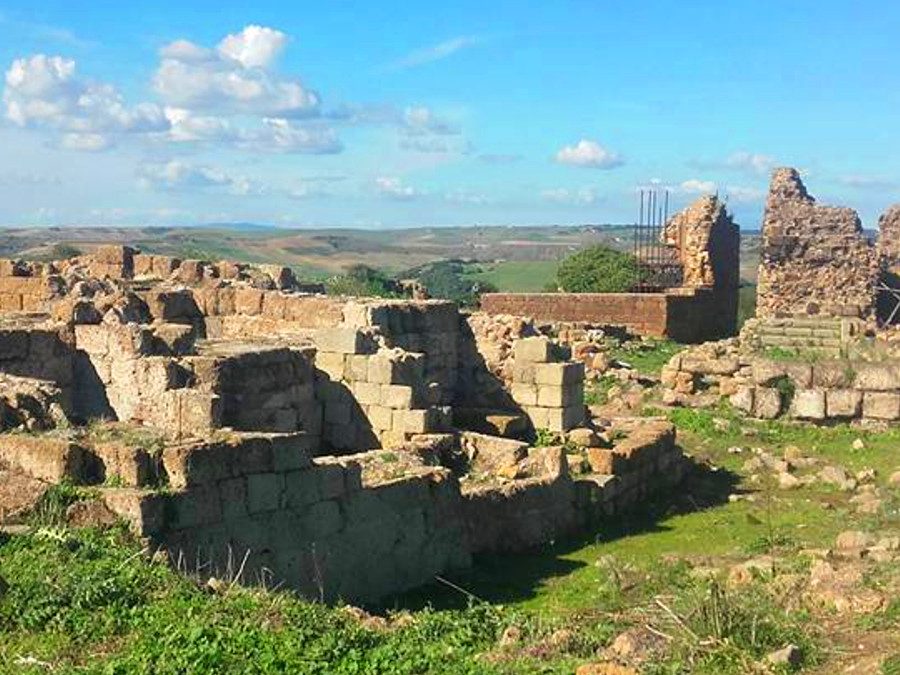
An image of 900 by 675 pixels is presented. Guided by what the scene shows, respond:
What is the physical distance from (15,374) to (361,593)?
4.61 meters

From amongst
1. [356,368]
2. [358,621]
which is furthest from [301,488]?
[356,368]

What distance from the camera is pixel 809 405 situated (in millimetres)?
19688

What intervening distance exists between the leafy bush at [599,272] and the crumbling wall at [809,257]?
490 cm

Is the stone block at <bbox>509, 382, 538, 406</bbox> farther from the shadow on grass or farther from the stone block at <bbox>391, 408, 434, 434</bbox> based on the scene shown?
the stone block at <bbox>391, 408, 434, 434</bbox>

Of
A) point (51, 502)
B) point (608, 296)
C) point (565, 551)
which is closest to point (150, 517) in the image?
point (51, 502)

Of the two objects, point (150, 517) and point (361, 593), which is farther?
point (361, 593)

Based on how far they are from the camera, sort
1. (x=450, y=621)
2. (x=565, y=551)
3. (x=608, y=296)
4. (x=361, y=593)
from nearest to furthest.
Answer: (x=450, y=621), (x=361, y=593), (x=565, y=551), (x=608, y=296)

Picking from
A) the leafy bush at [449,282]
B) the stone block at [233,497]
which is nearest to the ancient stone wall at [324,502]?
the stone block at [233,497]

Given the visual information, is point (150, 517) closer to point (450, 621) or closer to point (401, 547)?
point (450, 621)

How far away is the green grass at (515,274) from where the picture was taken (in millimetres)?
92000

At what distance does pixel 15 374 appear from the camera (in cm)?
1220

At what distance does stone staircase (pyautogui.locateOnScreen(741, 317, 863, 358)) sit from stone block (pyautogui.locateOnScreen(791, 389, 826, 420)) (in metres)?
1.87

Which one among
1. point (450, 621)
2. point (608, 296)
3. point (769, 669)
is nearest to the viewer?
point (769, 669)

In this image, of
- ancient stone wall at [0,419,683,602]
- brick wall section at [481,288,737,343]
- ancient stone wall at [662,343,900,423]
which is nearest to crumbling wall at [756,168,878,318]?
brick wall section at [481,288,737,343]
